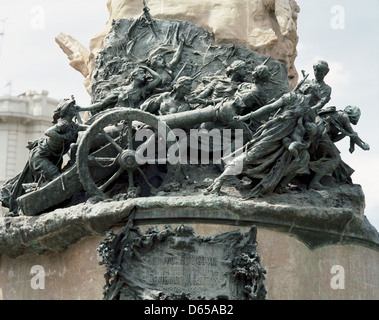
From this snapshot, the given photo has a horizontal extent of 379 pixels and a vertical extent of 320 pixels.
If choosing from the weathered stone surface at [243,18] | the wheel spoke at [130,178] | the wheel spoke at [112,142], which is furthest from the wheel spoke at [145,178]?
the weathered stone surface at [243,18]

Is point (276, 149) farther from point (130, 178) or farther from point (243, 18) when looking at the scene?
point (243, 18)

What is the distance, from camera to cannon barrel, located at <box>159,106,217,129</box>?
58.8ft

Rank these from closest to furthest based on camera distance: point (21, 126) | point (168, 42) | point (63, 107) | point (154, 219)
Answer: point (154, 219) < point (63, 107) < point (168, 42) < point (21, 126)

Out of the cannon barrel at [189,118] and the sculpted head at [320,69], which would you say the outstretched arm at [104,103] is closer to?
the cannon barrel at [189,118]

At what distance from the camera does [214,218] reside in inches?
669

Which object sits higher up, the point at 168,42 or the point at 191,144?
the point at 168,42

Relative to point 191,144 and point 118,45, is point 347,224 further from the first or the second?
point 118,45

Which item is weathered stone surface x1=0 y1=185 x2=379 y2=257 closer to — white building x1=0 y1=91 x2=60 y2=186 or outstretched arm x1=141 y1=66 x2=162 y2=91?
outstretched arm x1=141 y1=66 x2=162 y2=91

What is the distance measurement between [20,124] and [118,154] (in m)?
27.8

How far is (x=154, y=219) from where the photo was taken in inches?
671

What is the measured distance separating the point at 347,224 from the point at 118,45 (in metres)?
4.87

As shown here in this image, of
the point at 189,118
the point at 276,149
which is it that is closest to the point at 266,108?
the point at 276,149

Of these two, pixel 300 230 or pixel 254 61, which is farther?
pixel 254 61
